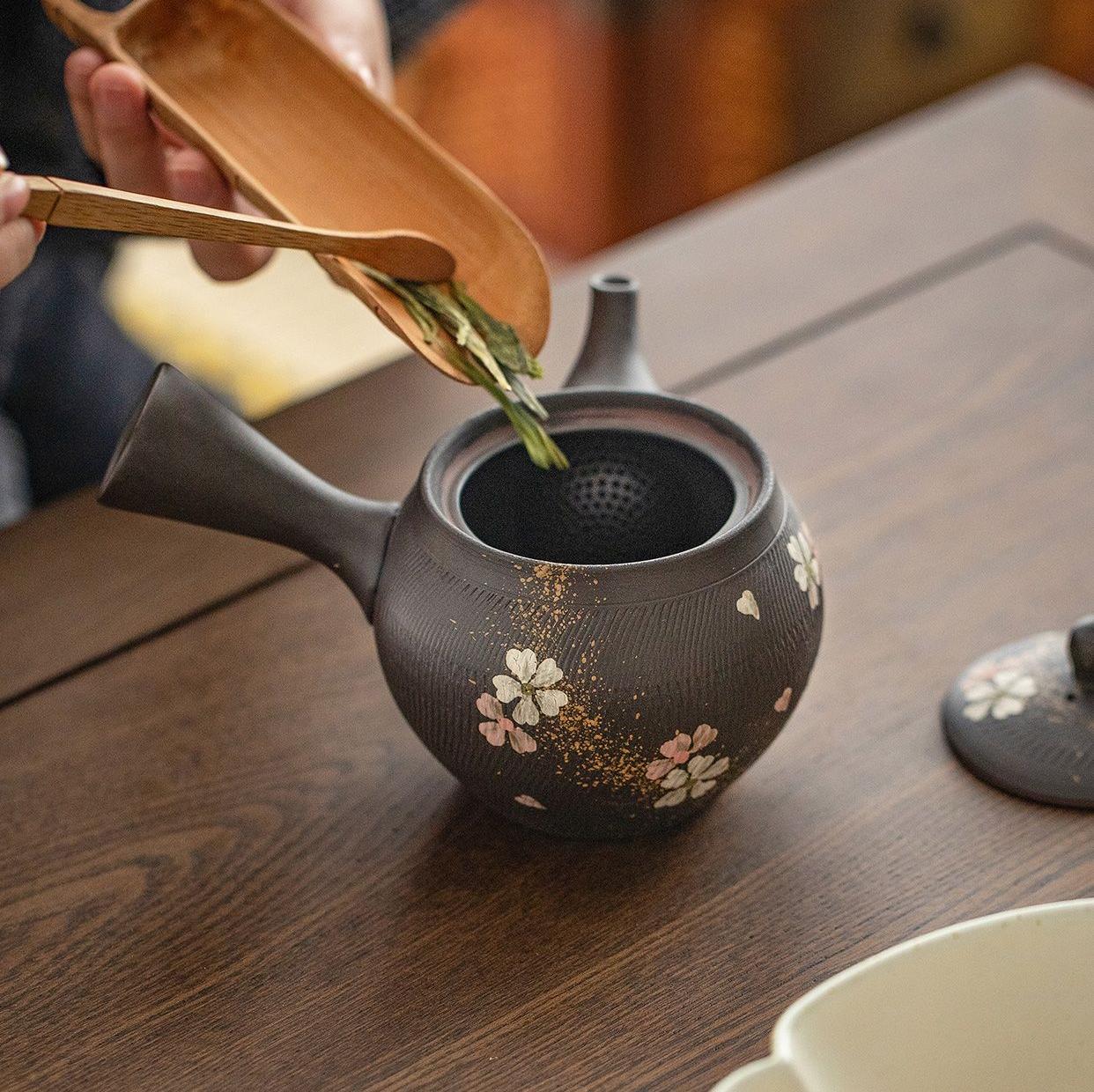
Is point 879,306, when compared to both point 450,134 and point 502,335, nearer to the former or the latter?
point 502,335

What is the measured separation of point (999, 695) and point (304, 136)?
507 mm

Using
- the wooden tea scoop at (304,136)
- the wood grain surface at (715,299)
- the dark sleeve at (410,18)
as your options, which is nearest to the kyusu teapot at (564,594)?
the wooden tea scoop at (304,136)

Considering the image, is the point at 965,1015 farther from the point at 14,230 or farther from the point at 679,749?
the point at 14,230

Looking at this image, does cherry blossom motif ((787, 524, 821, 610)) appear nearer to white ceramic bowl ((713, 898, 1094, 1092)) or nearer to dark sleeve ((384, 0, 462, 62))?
white ceramic bowl ((713, 898, 1094, 1092))

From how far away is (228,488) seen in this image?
619 mm

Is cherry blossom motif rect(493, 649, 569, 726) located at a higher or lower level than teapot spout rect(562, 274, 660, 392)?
lower

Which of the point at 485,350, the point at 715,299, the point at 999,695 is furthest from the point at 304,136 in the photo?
the point at 999,695

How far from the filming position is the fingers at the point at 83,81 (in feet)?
2.76

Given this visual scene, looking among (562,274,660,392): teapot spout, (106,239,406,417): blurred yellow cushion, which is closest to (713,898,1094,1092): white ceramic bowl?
(562,274,660,392): teapot spout

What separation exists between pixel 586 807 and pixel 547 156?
7.79 ft

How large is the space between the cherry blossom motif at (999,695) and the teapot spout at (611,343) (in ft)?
0.74

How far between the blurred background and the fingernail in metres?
2.11

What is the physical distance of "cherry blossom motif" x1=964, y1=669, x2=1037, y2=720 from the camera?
28.0 inches

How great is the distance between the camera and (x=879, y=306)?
1.09 m
